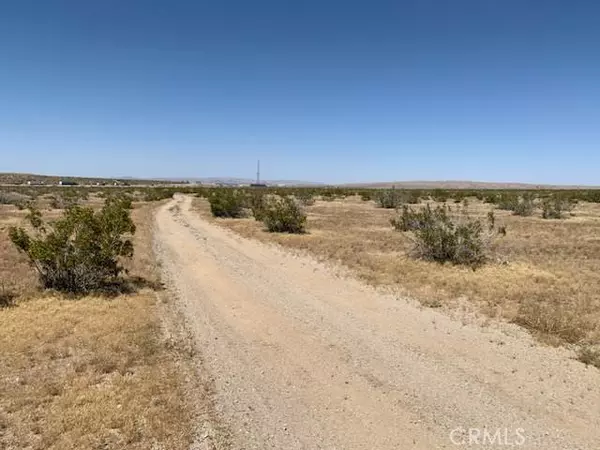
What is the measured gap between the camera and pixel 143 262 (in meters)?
15.7

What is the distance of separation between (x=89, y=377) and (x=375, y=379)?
3968 mm

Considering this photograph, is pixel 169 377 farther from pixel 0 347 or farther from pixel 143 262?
pixel 143 262

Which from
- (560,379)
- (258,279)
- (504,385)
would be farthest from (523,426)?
(258,279)

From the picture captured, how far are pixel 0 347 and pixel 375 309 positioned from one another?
696 centimetres

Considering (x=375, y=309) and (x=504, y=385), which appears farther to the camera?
(x=375, y=309)

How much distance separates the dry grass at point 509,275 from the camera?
32.0 ft

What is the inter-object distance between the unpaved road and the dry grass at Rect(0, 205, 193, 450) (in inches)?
25.1

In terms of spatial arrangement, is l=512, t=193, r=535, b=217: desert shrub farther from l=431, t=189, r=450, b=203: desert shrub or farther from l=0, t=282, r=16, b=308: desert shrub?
l=0, t=282, r=16, b=308: desert shrub

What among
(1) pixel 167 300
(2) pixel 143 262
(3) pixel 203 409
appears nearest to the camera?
(3) pixel 203 409

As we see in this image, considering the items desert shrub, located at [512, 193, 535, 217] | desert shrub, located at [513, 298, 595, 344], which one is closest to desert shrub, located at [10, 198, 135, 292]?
desert shrub, located at [513, 298, 595, 344]

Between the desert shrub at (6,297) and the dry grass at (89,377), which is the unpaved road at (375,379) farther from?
the desert shrub at (6,297)

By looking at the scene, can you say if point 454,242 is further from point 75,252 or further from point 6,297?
point 6,297

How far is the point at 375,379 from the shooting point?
6781mm

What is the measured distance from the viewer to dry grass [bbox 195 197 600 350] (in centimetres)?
975
